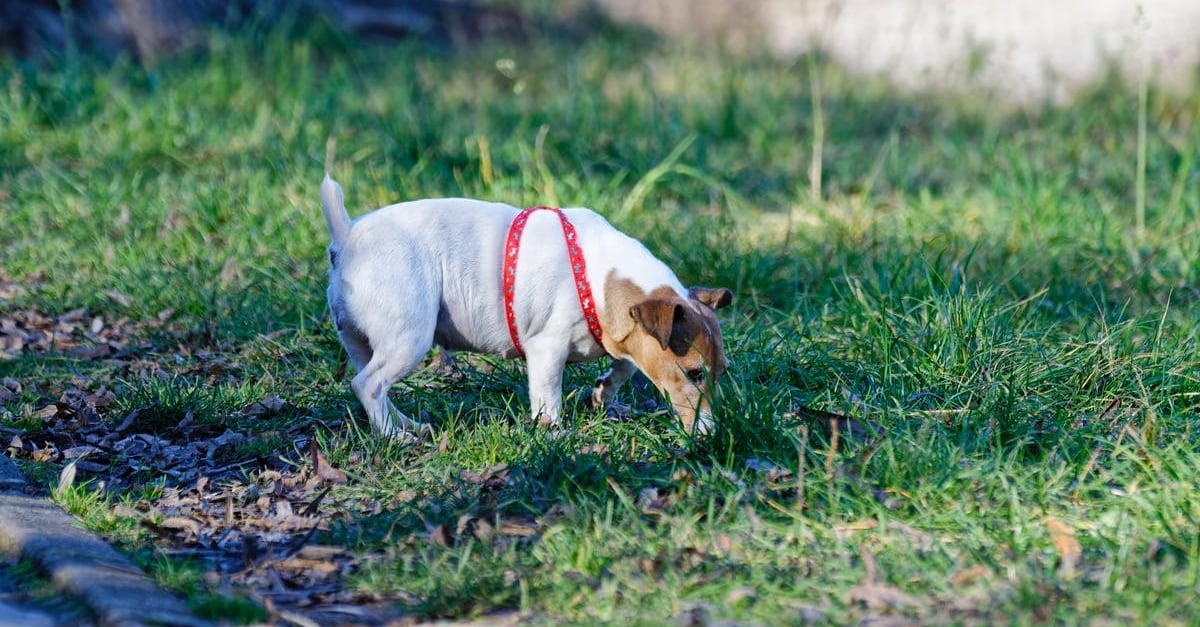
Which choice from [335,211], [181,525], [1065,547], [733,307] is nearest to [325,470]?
[181,525]

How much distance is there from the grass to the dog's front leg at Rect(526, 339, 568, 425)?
14cm

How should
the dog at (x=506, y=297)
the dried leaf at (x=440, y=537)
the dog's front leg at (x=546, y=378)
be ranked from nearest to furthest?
the dried leaf at (x=440, y=537), the dog at (x=506, y=297), the dog's front leg at (x=546, y=378)

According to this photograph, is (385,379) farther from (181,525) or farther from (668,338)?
(668,338)

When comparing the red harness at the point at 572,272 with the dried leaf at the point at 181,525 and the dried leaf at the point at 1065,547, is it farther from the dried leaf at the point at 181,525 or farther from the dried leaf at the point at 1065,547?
the dried leaf at the point at 1065,547

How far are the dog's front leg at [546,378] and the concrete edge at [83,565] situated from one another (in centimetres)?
145

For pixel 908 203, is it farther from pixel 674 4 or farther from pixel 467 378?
pixel 674 4

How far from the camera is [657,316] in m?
4.28

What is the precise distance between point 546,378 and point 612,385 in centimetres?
31

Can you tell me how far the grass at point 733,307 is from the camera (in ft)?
11.7

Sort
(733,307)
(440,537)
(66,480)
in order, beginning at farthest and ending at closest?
1. (733,307)
2. (66,480)
3. (440,537)

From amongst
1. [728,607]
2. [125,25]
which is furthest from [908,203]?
[125,25]

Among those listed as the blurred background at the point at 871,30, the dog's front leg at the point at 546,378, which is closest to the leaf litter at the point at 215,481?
the dog's front leg at the point at 546,378

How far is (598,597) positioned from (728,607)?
0.32 meters

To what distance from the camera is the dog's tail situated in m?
4.58
